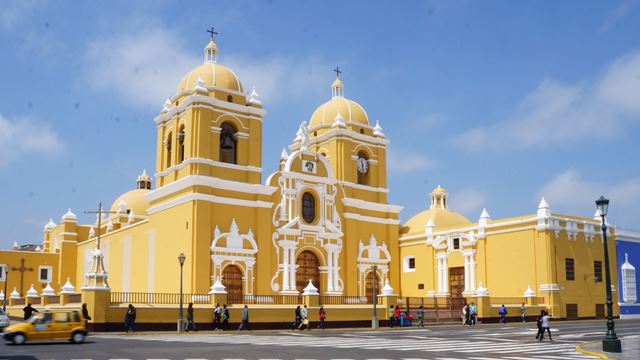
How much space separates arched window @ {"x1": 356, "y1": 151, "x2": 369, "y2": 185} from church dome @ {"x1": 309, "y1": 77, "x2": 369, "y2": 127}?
2.39 meters

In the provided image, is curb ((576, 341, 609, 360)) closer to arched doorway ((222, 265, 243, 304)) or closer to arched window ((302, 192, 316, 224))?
arched doorway ((222, 265, 243, 304))

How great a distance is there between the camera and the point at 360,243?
140 feet

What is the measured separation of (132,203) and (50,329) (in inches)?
1358

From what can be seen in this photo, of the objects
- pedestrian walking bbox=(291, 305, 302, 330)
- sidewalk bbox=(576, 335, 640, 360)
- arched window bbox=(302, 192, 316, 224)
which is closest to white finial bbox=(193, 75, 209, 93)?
arched window bbox=(302, 192, 316, 224)

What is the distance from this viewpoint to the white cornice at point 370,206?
4267cm

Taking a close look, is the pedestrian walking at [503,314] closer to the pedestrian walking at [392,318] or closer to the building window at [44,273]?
the pedestrian walking at [392,318]

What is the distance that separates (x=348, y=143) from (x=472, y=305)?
13806mm

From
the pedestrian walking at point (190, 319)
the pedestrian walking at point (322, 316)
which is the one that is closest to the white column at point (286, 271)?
the pedestrian walking at point (322, 316)

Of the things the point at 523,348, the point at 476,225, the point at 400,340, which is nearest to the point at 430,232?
the point at 476,225

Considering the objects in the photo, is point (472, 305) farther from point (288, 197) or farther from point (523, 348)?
point (523, 348)

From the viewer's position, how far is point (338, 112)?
4594 cm

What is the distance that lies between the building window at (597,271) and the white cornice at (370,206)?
1264cm

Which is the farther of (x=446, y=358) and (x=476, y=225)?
(x=476, y=225)

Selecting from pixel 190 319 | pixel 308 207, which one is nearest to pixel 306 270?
pixel 308 207
